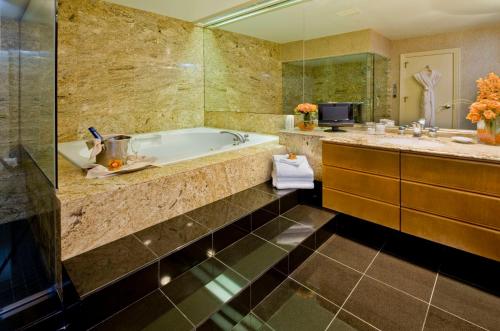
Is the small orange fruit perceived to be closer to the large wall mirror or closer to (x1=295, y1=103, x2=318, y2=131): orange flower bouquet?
(x1=295, y1=103, x2=318, y2=131): orange flower bouquet

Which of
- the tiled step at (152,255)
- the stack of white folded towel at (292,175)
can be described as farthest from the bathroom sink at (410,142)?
the tiled step at (152,255)

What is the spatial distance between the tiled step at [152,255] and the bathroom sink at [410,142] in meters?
1.02

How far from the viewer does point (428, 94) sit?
7.59ft

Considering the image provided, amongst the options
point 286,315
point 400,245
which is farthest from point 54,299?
point 400,245

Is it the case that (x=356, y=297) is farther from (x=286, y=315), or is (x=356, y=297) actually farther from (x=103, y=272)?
(x=103, y=272)

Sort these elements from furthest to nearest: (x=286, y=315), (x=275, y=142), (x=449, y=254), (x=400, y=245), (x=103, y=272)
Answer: (x=275, y=142)
(x=400, y=245)
(x=449, y=254)
(x=286, y=315)
(x=103, y=272)

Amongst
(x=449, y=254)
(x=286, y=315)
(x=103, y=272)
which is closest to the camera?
(x=103, y=272)

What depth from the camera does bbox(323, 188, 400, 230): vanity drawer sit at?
6.79 ft

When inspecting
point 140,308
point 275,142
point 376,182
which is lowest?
point 140,308

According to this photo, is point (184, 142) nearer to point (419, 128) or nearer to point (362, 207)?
point (362, 207)

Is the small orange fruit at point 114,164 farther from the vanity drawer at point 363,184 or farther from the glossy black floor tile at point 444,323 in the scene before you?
the glossy black floor tile at point 444,323

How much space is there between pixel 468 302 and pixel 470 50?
1734mm

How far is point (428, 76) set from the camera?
2.28m

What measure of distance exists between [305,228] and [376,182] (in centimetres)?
64
